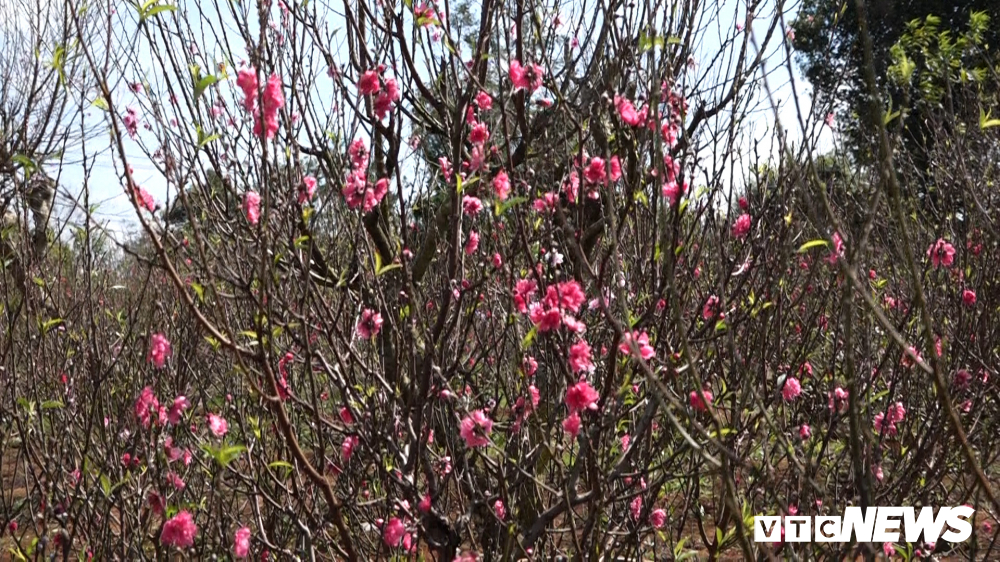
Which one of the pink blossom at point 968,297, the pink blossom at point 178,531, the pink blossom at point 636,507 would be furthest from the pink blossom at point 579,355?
the pink blossom at point 968,297

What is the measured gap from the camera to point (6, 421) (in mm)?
3377

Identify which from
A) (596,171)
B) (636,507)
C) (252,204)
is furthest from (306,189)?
(636,507)

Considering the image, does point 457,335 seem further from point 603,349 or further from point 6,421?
point 6,421

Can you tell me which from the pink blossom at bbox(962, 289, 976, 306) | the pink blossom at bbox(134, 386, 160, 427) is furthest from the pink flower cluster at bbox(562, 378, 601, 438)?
the pink blossom at bbox(962, 289, 976, 306)

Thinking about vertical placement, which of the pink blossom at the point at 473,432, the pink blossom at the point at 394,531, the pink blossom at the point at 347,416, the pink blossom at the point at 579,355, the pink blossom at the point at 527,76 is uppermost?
the pink blossom at the point at 527,76

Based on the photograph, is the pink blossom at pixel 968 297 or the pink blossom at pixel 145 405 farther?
the pink blossom at pixel 968 297

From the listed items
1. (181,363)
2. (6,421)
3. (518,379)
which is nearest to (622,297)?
(518,379)

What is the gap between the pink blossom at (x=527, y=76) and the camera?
2287mm

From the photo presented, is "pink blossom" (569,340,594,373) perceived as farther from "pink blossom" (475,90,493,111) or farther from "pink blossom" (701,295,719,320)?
"pink blossom" (475,90,493,111)

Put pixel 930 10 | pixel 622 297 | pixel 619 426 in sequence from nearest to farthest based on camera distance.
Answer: pixel 622 297, pixel 619 426, pixel 930 10

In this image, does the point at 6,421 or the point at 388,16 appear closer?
the point at 388,16

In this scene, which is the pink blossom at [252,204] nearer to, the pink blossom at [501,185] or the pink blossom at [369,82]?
the pink blossom at [369,82]

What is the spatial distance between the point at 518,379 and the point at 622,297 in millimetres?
1888

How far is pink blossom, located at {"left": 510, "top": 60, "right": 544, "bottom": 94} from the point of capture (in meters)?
2.29
